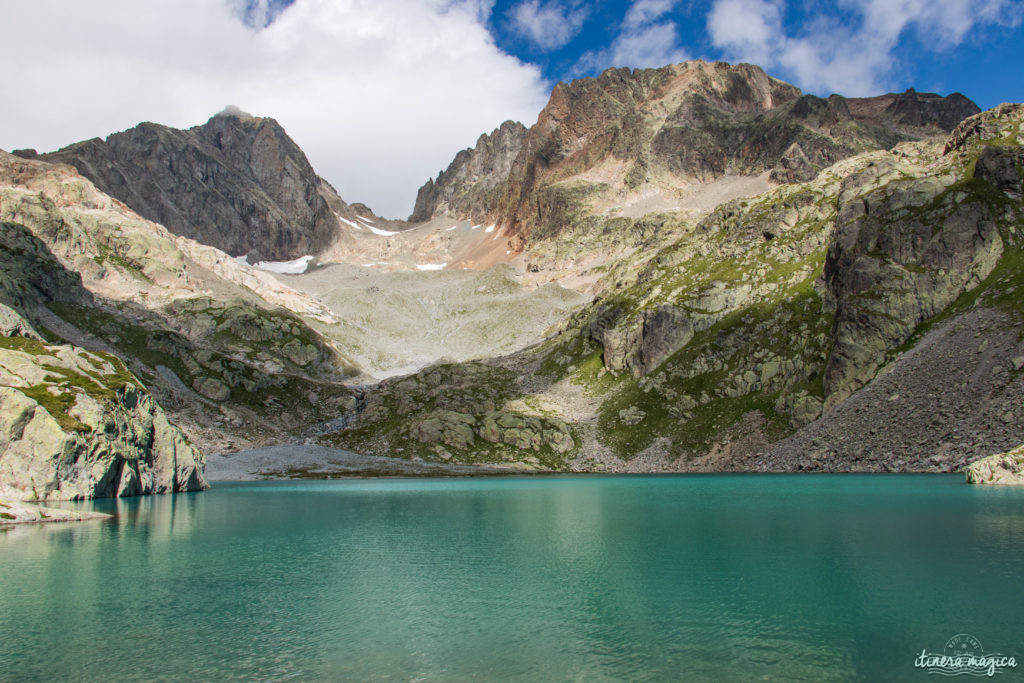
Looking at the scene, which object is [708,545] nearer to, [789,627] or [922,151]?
[789,627]

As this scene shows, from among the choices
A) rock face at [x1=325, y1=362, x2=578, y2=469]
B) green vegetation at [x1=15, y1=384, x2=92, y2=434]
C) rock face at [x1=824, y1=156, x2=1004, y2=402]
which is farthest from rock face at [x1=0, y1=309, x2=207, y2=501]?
rock face at [x1=824, y1=156, x2=1004, y2=402]

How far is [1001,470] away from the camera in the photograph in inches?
2000

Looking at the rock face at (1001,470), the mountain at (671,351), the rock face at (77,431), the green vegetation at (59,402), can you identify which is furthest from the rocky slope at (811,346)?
the green vegetation at (59,402)

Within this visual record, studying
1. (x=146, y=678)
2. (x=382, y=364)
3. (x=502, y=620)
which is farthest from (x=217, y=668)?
(x=382, y=364)

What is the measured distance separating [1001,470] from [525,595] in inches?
1952

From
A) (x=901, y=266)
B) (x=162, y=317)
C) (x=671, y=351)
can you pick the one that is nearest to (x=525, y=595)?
(x=901, y=266)

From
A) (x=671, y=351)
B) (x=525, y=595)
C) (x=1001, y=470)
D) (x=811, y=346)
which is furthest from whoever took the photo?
(x=671, y=351)

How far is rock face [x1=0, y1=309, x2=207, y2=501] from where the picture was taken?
1804 inches

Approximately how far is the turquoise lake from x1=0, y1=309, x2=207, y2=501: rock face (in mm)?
9814

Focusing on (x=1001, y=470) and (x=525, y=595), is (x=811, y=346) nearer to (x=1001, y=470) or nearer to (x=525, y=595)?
(x=1001, y=470)

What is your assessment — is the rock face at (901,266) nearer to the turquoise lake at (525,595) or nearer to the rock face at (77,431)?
the turquoise lake at (525,595)

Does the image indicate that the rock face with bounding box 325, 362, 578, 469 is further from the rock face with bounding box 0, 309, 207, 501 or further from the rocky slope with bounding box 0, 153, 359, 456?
the rock face with bounding box 0, 309, 207, 501

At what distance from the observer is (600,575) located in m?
25.4

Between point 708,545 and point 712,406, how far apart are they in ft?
263
